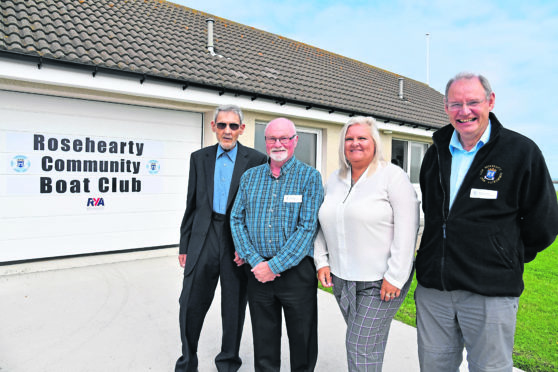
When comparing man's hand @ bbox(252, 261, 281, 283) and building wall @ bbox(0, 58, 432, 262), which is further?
building wall @ bbox(0, 58, 432, 262)

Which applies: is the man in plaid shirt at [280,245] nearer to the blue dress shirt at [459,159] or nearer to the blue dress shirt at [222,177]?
the blue dress shirt at [222,177]

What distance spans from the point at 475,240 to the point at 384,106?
9495 mm

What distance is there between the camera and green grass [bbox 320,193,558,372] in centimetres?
314

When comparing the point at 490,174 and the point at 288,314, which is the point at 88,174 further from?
the point at 490,174

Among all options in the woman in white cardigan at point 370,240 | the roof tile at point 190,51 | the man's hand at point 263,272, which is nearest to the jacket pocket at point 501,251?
the woman in white cardigan at point 370,240

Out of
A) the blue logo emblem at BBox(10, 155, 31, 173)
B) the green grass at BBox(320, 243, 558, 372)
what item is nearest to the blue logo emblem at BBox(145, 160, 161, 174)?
the blue logo emblem at BBox(10, 155, 31, 173)

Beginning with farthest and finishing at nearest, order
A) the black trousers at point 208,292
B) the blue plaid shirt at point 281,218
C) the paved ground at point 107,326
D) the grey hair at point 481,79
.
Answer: the paved ground at point 107,326 → the black trousers at point 208,292 → the blue plaid shirt at point 281,218 → the grey hair at point 481,79

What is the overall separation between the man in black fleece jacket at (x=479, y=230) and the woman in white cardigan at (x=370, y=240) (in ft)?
0.50

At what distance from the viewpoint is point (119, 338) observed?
3395 mm

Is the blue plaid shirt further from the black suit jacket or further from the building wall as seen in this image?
the building wall

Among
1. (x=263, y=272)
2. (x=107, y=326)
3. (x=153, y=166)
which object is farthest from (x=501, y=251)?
(x=153, y=166)

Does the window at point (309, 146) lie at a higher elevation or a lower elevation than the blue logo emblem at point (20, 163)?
higher

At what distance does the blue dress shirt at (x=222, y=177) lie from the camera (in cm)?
277

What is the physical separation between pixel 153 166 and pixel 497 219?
19.2ft
